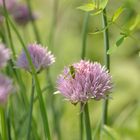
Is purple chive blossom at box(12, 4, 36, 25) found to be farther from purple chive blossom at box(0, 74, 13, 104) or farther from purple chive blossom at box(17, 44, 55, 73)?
purple chive blossom at box(0, 74, 13, 104)

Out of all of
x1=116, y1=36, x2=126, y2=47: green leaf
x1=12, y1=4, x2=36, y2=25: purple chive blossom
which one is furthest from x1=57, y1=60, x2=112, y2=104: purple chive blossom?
x1=12, y1=4, x2=36, y2=25: purple chive blossom

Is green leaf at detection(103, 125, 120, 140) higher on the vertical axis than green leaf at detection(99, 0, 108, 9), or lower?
lower

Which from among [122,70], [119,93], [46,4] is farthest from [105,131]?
[46,4]

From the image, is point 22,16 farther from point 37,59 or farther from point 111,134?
point 111,134

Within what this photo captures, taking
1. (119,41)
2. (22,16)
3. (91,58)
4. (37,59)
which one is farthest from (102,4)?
(91,58)

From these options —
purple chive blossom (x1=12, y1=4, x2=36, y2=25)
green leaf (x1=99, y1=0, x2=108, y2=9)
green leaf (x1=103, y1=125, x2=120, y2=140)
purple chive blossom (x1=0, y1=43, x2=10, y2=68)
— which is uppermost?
purple chive blossom (x1=12, y1=4, x2=36, y2=25)

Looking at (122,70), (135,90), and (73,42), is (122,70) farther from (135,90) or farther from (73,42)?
(73,42)

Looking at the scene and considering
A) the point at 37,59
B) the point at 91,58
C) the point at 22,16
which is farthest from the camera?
the point at 91,58
